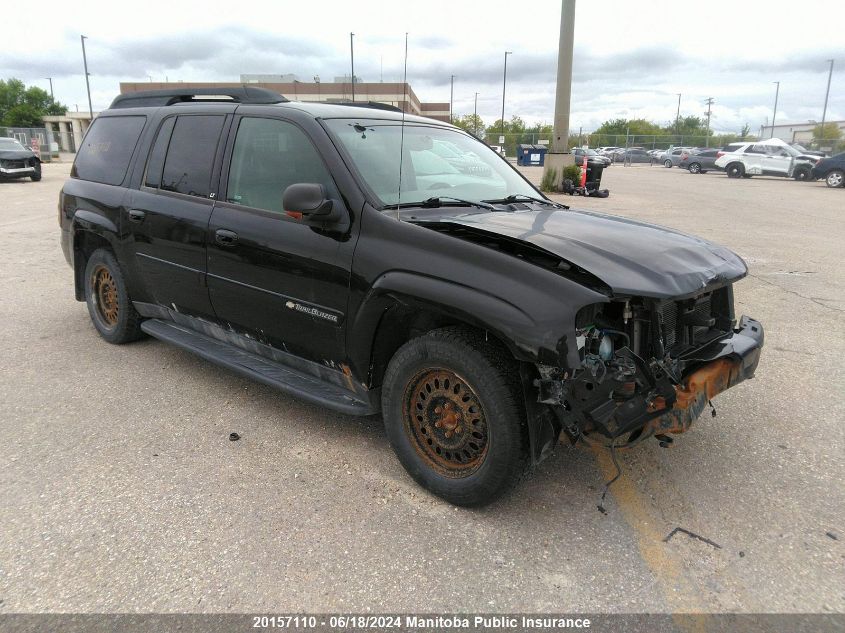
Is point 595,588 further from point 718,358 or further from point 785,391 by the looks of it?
point 785,391

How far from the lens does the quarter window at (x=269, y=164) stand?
341 cm

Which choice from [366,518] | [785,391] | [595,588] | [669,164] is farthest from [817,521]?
[669,164]

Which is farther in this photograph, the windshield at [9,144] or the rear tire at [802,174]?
the rear tire at [802,174]

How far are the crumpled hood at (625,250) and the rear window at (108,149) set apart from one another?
292cm

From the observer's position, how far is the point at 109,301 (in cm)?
512

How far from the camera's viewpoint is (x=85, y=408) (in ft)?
12.9

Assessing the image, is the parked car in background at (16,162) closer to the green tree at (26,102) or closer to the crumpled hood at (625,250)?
the crumpled hood at (625,250)

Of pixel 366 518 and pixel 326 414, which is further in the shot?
pixel 326 414

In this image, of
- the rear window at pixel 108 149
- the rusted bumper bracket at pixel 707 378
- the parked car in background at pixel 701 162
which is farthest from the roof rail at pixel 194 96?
the parked car in background at pixel 701 162

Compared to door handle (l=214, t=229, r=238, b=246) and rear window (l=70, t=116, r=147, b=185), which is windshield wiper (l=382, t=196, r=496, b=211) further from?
rear window (l=70, t=116, r=147, b=185)

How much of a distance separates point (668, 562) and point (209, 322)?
3.08 meters

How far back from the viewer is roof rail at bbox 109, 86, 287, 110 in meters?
4.12

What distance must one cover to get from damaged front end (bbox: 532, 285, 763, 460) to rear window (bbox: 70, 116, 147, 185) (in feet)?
12.4

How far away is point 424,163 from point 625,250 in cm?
145
